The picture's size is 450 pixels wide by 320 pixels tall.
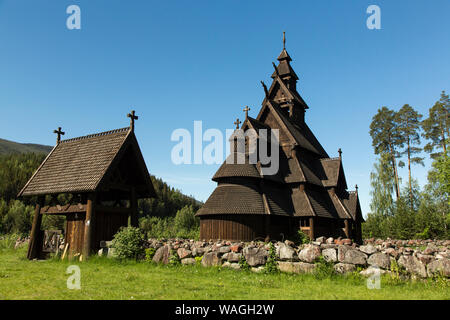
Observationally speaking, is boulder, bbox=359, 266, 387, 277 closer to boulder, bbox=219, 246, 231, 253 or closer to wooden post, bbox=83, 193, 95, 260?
boulder, bbox=219, 246, 231, 253

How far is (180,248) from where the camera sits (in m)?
13.4

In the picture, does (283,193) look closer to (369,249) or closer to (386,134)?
(369,249)

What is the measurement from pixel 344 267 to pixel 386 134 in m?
51.7

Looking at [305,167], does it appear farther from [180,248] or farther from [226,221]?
[180,248]

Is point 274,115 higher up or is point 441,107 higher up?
point 441,107

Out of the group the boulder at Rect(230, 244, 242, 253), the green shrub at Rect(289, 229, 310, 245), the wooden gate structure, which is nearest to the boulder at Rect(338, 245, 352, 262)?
the boulder at Rect(230, 244, 242, 253)

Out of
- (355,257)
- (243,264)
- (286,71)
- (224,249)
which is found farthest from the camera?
(286,71)

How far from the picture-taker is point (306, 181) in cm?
2788

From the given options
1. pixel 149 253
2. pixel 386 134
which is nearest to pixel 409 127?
pixel 386 134

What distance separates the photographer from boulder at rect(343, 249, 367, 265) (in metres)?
10.2

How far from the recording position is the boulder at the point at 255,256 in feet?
37.8

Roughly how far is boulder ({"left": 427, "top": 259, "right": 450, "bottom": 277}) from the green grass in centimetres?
26
